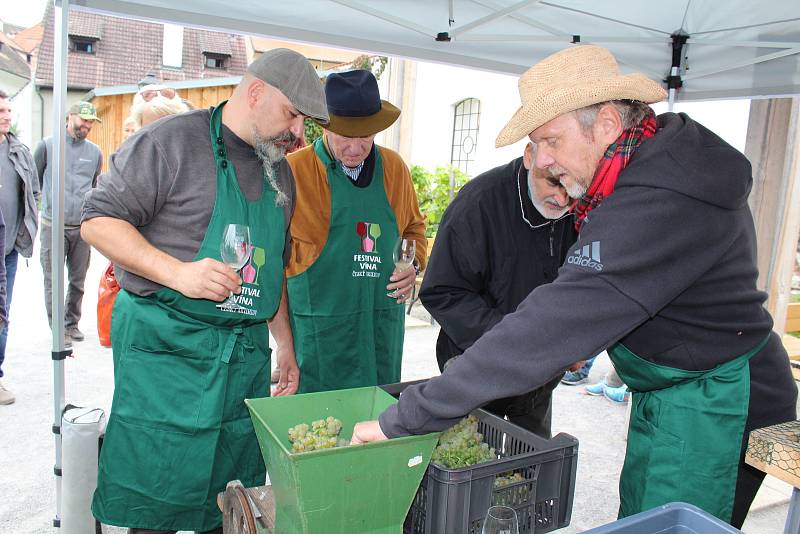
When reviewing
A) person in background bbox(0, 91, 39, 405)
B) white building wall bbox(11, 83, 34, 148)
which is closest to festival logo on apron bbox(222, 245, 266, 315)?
person in background bbox(0, 91, 39, 405)

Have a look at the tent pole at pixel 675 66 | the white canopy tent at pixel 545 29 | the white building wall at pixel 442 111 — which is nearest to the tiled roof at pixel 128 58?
the white building wall at pixel 442 111

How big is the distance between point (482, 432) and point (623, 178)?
865 mm

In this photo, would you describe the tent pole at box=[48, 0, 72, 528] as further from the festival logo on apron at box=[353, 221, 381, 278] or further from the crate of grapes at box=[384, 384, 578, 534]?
the crate of grapes at box=[384, 384, 578, 534]

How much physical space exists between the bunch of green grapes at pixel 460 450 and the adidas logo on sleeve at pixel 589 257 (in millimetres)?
499

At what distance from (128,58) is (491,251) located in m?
27.1

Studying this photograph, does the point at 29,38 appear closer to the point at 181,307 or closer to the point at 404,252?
the point at 404,252

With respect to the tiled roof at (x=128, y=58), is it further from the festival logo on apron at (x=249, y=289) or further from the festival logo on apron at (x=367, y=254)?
the festival logo on apron at (x=249, y=289)

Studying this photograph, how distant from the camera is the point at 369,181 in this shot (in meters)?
2.99

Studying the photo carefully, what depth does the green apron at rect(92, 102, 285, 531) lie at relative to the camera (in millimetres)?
1993

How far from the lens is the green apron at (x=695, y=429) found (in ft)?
5.44

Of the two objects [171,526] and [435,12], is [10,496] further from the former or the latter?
[435,12]

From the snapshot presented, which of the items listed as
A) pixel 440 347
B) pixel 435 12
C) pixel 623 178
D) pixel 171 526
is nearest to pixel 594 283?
pixel 623 178

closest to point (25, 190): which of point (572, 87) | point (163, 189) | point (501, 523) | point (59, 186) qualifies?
point (59, 186)

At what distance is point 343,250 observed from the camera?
2.87m
